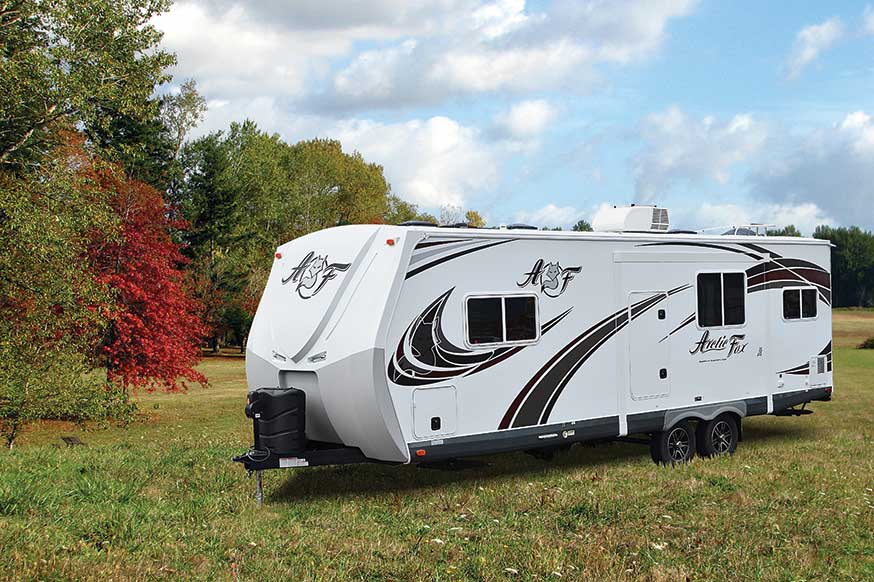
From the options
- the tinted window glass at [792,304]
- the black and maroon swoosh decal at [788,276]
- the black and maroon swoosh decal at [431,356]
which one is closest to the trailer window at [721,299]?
the black and maroon swoosh decal at [788,276]

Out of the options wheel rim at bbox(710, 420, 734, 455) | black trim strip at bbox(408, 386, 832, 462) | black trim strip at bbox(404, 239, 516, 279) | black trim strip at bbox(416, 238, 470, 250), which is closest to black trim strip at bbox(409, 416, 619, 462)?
black trim strip at bbox(408, 386, 832, 462)

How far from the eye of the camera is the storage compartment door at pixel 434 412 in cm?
1062

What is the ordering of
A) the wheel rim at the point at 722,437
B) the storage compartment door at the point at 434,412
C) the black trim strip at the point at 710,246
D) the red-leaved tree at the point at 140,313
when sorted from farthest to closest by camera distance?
the red-leaved tree at the point at 140,313 < the wheel rim at the point at 722,437 < the black trim strip at the point at 710,246 < the storage compartment door at the point at 434,412

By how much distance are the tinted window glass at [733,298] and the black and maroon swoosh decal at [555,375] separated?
2.10 m

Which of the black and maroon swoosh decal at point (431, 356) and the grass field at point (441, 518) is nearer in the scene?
the grass field at point (441, 518)

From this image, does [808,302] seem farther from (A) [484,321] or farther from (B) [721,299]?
(A) [484,321]

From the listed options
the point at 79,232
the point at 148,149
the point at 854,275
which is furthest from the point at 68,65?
the point at 854,275

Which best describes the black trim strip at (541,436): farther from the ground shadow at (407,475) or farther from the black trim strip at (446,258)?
the black trim strip at (446,258)

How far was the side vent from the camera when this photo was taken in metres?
14.2

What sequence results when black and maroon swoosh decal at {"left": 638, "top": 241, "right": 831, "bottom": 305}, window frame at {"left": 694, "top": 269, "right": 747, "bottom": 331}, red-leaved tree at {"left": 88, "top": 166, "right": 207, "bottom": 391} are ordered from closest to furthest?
window frame at {"left": 694, "top": 269, "right": 747, "bottom": 331} < black and maroon swoosh decal at {"left": 638, "top": 241, "right": 831, "bottom": 305} < red-leaved tree at {"left": 88, "top": 166, "right": 207, "bottom": 391}

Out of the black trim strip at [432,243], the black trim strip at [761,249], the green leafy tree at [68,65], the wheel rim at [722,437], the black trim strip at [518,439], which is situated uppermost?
the green leafy tree at [68,65]

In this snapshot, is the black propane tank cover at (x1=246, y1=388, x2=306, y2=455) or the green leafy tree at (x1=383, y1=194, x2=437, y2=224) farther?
the green leafy tree at (x1=383, y1=194, x2=437, y2=224)

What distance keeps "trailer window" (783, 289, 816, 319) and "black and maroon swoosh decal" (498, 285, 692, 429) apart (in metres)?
3.74

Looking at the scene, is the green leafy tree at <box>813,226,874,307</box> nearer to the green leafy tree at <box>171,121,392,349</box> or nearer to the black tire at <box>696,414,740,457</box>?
the green leafy tree at <box>171,121,392,349</box>
